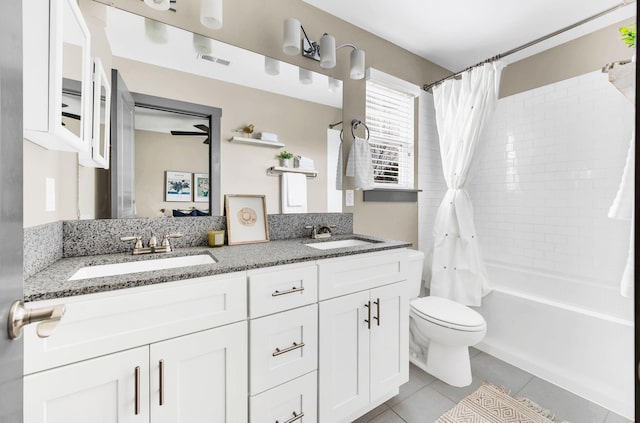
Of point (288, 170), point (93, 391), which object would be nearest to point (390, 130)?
point (288, 170)

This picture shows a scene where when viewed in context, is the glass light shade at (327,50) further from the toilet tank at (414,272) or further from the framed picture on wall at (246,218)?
the toilet tank at (414,272)

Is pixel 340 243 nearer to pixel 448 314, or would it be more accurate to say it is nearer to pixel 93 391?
A: pixel 448 314

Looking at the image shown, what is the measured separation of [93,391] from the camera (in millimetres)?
851

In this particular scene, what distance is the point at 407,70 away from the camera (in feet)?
8.29

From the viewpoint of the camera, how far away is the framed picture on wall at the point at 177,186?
1475 mm

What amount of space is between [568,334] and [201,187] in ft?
8.48

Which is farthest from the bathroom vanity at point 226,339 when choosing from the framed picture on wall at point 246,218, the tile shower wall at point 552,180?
the tile shower wall at point 552,180

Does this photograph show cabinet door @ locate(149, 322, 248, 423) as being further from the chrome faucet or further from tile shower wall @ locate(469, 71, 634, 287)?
tile shower wall @ locate(469, 71, 634, 287)

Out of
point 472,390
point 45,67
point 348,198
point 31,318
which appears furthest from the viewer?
point 348,198

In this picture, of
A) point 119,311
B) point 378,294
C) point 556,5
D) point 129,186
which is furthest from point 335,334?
point 556,5

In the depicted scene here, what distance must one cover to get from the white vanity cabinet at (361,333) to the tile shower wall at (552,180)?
1234 millimetres

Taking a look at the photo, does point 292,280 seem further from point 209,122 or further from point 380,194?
point 380,194

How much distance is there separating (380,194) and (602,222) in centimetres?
168

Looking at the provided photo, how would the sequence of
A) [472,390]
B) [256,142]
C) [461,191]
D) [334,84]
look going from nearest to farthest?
[256,142] < [472,390] < [334,84] < [461,191]
